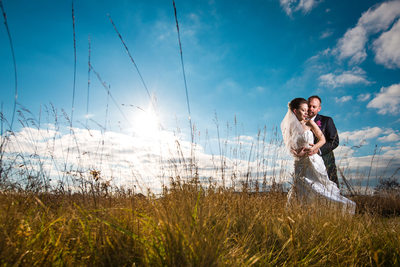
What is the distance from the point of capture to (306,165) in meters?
4.45

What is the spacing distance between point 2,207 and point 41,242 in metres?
0.77

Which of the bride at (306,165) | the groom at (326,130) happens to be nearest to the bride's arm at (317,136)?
the bride at (306,165)

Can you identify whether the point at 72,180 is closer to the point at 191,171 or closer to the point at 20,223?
the point at 191,171

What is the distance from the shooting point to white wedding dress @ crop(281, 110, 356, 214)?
4000mm

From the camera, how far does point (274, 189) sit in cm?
459

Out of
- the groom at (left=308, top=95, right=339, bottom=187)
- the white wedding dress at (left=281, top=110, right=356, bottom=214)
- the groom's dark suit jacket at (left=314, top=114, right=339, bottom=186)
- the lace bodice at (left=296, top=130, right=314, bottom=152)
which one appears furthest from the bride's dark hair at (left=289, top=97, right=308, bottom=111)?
the groom's dark suit jacket at (left=314, top=114, right=339, bottom=186)

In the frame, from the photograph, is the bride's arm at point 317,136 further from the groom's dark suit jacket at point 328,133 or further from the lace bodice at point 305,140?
the groom's dark suit jacket at point 328,133

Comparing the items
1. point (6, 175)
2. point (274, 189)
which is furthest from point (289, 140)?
point (6, 175)

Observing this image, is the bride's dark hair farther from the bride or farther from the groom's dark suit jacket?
the groom's dark suit jacket

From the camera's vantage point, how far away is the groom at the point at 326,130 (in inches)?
223

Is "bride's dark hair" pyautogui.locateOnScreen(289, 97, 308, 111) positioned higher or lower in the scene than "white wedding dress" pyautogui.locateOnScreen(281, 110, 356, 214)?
higher

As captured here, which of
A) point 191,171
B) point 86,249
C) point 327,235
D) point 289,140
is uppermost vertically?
point 289,140

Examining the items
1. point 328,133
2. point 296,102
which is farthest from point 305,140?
point 328,133

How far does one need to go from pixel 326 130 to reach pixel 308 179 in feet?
8.20
